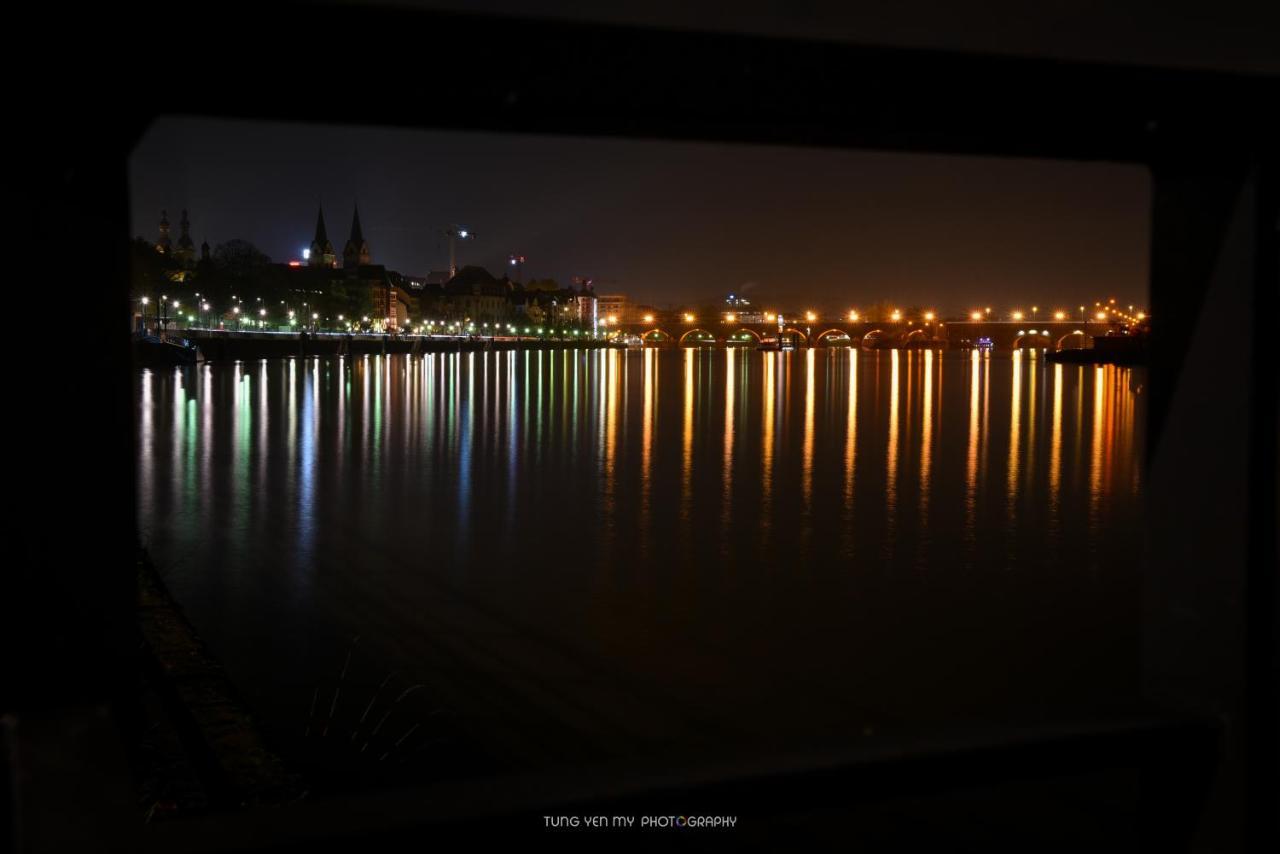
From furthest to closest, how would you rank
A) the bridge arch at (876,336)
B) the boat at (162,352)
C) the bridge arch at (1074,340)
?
the bridge arch at (876,336) < the bridge arch at (1074,340) < the boat at (162,352)

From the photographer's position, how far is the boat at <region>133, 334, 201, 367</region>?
61250mm

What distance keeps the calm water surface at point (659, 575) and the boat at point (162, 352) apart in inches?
1386

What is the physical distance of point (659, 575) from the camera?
13.2 m

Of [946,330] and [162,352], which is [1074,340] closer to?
[946,330]

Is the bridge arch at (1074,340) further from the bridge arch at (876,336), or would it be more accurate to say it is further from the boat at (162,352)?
the boat at (162,352)

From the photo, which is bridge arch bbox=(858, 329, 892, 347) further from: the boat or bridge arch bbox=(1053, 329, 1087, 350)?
the boat

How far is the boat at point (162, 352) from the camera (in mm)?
61250

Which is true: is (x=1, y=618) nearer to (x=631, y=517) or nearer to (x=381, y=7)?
(x=381, y=7)

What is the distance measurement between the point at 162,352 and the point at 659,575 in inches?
2236

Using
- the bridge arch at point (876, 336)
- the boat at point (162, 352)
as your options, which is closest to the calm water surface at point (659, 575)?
the boat at point (162, 352)

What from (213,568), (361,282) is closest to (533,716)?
(213,568)

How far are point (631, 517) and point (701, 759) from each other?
1490cm

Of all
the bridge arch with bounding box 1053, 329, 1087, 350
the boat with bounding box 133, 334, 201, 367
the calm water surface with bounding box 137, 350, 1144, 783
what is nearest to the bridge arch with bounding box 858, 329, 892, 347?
the bridge arch with bounding box 1053, 329, 1087, 350

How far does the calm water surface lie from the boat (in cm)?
3522
